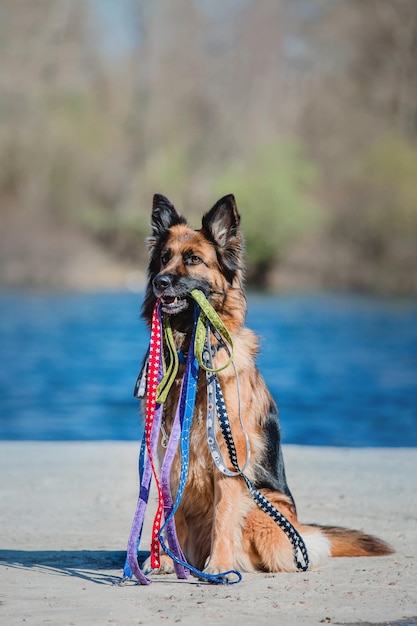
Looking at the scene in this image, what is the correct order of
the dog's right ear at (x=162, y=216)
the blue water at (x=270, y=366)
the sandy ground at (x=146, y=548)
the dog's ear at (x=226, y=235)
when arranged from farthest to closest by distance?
the blue water at (x=270, y=366)
the dog's right ear at (x=162, y=216)
the dog's ear at (x=226, y=235)
the sandy ground at (x=146, y=548)

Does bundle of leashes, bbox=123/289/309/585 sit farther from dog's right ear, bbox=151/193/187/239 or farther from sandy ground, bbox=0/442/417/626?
dog's right ear, bbox=151/193/187/239

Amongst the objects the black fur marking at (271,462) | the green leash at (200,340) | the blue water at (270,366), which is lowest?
the black fur marking at (271,462)

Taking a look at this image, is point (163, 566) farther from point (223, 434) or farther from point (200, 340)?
point (200, 340)

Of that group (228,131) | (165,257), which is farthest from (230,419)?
(228,131)

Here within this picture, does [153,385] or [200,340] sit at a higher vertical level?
[200,340]

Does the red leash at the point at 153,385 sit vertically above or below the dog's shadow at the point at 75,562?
above

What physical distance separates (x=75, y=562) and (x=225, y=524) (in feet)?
3.02

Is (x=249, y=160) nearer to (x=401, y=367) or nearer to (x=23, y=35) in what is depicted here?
(x=23, y=35)

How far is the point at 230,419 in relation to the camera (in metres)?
4.29

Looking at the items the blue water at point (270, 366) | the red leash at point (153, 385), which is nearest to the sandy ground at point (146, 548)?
the red leash at point (153, 385)

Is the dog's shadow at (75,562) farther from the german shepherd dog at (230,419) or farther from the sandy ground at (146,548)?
the german shepherd dog at (230,419)

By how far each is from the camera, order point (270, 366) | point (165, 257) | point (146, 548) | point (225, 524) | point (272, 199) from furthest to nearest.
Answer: point (272, 199), point (270, 366), point (146, 548), point (165, 257), point (225, 524)

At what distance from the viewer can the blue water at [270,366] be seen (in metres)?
16.7

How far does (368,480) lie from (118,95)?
1670 inches
